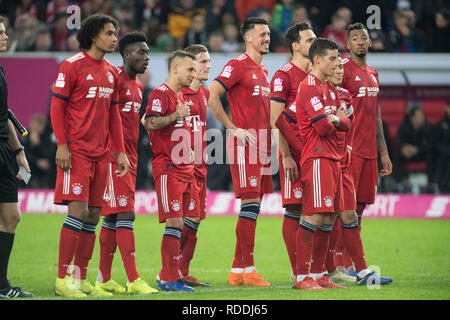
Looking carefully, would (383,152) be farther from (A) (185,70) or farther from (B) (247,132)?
(A) (185,70)

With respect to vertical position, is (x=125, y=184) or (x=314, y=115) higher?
(x=314, y=115)

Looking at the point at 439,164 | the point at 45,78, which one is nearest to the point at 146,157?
the point at 45,78

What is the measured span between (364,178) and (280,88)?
58.7 inches

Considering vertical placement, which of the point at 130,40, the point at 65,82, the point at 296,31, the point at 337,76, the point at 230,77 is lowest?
the point at 65,82

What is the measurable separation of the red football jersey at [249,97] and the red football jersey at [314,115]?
0.94 meters

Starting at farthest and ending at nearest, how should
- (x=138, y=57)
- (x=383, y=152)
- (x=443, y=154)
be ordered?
(x=443, y=154) → (x=383, y=152) → (x=138, y=57)

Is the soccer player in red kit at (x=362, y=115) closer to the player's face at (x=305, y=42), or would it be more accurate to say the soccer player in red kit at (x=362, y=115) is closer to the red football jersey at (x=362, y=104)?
the red football jersey at (x=362, y=104)

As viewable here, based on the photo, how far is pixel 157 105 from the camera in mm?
7648

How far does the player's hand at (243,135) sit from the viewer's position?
835 cm

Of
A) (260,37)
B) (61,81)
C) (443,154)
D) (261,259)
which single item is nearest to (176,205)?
(61,81)

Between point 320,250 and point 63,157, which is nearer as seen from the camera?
point 63,157

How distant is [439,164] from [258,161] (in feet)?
30.3

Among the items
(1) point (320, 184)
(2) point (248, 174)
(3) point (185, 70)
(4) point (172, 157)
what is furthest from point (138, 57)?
(1) point (320, 184)

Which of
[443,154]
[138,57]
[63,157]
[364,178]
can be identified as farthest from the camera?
[443,154]
